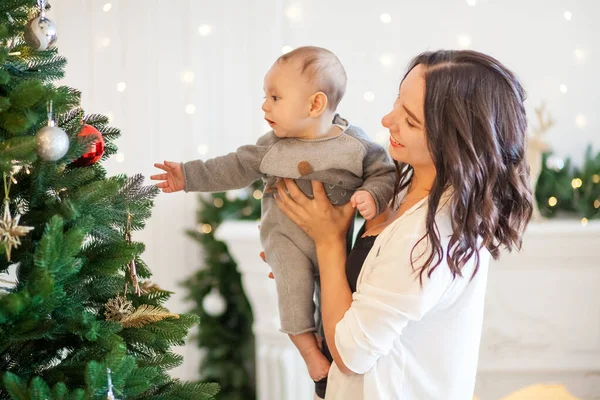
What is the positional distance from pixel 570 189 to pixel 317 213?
1664mm

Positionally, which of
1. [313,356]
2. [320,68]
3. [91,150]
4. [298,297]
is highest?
[320,68]

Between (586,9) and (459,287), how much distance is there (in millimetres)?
2106

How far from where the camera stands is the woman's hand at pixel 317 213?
5.17 feet

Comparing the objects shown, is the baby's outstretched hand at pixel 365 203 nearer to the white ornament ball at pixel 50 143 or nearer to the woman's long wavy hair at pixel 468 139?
the woman's long wavy hair at pixel 468 139

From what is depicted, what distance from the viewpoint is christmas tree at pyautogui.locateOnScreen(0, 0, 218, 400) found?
1.02m

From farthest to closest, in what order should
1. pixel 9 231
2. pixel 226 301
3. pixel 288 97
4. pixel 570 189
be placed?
pixel 226 301 → pixel 570 189 → pixel 288 97 → pixel 9 231

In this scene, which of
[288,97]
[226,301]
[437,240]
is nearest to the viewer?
[437,240]

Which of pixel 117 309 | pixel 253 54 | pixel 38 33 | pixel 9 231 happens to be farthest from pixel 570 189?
pixel 9 231

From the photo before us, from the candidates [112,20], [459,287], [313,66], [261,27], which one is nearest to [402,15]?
[261,27]

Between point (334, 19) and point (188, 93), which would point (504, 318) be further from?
point (188, 93)

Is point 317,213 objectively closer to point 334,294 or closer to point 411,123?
point 334,294

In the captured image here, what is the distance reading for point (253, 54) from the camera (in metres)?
3.01

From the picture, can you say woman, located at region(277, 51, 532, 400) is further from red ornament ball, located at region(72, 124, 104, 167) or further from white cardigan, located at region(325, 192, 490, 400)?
red ornament ball, located at region(72, 124, 104, 167)

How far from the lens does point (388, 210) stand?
1.62m
